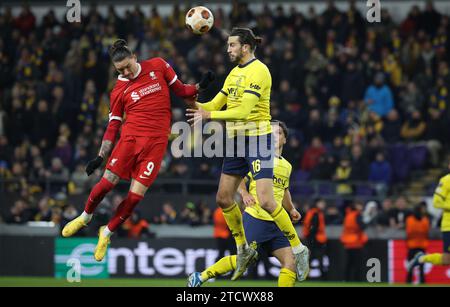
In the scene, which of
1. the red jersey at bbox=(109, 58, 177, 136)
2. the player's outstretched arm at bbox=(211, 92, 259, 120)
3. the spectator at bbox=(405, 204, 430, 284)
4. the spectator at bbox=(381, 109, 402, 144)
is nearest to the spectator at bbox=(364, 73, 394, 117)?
the spectator at bbox=(381, 109, 402, 144)

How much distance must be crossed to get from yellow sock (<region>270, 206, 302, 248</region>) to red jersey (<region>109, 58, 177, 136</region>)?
185cm

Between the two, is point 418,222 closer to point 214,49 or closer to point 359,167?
point 359,167

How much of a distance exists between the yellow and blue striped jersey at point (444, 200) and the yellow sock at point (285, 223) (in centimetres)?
415

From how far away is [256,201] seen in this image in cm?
1312

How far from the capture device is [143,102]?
13.0 meters

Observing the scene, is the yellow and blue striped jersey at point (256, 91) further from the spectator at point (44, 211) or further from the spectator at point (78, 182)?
the spectator at point (78, 182)

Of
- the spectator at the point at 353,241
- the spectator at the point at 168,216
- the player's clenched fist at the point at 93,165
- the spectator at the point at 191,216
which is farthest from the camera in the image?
the spectator at the point at 168,216

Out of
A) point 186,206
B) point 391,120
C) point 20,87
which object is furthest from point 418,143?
point 20,87

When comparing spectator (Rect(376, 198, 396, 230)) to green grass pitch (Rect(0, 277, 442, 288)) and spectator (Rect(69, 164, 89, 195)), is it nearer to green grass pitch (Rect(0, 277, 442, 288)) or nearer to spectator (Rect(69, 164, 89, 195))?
green grass pitch (Rect(0, 277, 442, 288))

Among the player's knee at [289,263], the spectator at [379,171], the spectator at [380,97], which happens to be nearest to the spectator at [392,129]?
the spectator at [380,97]

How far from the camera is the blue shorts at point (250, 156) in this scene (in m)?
12.5

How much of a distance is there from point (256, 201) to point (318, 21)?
13.3m

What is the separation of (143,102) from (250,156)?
5.27ft

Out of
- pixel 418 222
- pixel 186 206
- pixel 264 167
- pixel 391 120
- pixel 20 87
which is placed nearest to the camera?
pixel 264 167
